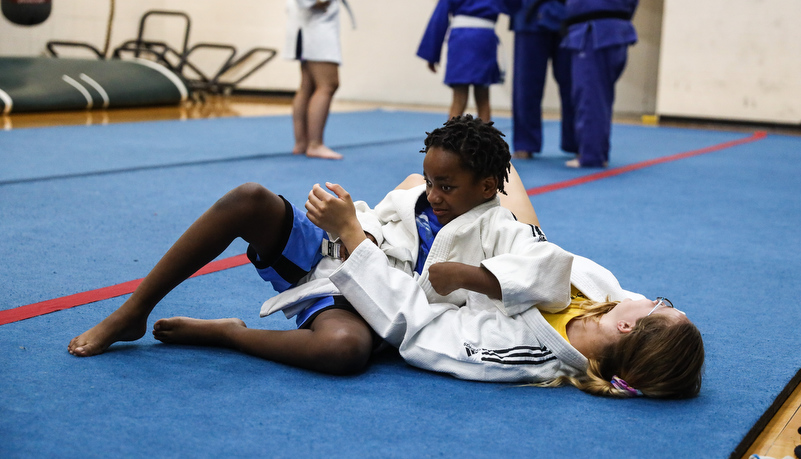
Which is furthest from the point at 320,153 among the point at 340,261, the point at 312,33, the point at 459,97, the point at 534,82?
the point at 340,261

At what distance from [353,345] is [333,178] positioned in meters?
2.14

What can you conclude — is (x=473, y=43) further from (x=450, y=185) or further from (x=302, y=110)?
(x=450, y=185)

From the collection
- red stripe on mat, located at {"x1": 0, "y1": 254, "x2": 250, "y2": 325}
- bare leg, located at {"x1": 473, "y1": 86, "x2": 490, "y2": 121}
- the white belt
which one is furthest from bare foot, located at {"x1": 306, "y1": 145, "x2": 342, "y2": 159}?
red stripe on mat, located at {"x1": 0, "y1": 254, "x2": 250, "y2": 325}

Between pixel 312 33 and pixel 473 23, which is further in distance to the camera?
pixel 473 23

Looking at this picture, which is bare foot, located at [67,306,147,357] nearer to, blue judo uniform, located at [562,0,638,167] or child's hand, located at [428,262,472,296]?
child's hand, located at [428,262,472,296]

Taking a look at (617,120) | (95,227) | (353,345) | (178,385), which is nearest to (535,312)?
(353,345)

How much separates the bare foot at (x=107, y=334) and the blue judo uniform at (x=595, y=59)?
3.10m

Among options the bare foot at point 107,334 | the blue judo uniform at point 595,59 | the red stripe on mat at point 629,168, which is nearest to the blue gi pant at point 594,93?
the blue judo uniform at point 595,59

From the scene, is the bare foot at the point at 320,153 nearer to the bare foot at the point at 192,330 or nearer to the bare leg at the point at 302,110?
the bare leg at the point at 302,110

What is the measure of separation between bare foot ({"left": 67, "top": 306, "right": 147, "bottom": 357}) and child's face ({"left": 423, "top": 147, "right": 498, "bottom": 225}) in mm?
531

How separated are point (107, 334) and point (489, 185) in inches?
26.7

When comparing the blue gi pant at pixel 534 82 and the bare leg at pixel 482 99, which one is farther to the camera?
the blue gi pant at pixel 534 82

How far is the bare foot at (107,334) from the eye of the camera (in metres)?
1.29

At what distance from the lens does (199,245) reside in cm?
128
